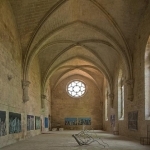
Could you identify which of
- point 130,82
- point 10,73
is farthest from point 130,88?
point 10,73

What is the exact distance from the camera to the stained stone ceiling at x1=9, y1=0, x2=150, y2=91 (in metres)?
13.4

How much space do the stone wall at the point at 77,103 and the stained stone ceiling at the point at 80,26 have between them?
10.2 meters

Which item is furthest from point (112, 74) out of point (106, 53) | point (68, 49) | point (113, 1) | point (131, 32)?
point (113, 1)

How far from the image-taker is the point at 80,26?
16922 mm

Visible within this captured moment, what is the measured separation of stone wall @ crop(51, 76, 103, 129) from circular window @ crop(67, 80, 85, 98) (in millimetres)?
402

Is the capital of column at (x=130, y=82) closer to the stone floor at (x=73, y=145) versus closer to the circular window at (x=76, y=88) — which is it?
the stone floor at (x=73, y=145)

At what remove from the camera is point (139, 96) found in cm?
1409

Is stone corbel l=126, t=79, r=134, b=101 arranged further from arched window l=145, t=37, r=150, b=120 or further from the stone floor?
the stone floor

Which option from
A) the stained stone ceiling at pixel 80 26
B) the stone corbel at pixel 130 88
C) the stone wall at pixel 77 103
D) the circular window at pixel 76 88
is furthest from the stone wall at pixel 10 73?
the circular window at pixel 76 88

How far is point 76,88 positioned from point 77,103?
5.34 feet

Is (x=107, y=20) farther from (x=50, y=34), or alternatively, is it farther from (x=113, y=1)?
(x=50, y=34)

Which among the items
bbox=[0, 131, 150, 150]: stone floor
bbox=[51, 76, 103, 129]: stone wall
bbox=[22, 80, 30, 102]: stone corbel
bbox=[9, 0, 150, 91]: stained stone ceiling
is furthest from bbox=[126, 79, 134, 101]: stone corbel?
bbox=[51, 76, 103, 129]: stone wall

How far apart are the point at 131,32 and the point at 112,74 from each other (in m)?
8.04

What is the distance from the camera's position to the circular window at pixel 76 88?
102 ft
